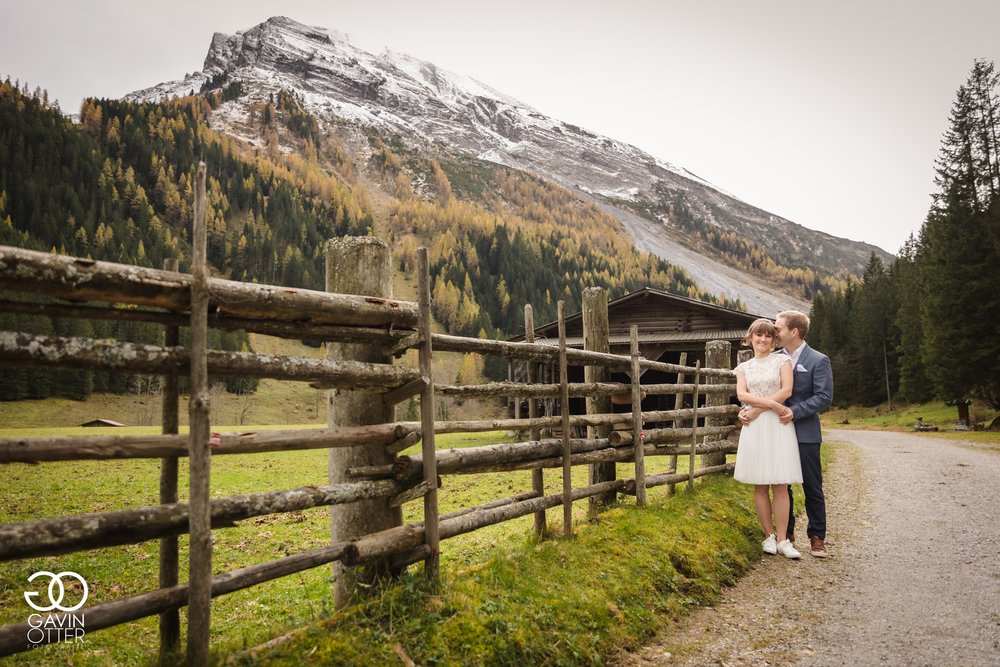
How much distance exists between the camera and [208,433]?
2.86m

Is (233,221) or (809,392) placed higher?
(233,221)

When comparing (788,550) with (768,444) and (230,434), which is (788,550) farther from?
(230,434)

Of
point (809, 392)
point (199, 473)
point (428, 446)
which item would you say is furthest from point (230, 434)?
point (809, 392)

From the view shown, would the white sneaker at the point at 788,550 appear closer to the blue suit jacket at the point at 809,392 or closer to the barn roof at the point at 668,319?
the blue suit jacket at the point at 809,392

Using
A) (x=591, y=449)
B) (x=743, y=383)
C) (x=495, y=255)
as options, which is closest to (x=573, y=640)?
(x=591, y=449)

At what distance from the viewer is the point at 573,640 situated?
12.5 feet

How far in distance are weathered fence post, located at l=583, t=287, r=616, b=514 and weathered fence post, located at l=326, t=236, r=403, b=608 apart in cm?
356

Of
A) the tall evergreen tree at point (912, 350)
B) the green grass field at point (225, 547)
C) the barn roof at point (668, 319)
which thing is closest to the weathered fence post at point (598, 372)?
the green grass field at point (225, 547)

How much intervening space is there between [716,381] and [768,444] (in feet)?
15.0

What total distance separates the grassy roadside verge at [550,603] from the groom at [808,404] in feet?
2.56

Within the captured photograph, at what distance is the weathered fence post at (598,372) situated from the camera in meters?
7.13

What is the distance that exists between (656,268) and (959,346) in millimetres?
119996

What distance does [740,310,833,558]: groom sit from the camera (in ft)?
19.0

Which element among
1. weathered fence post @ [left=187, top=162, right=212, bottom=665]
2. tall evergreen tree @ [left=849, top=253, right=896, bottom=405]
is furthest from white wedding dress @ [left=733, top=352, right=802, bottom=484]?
tall evergreen tree @ [left=849, top=253, right=896, bottom=405]
